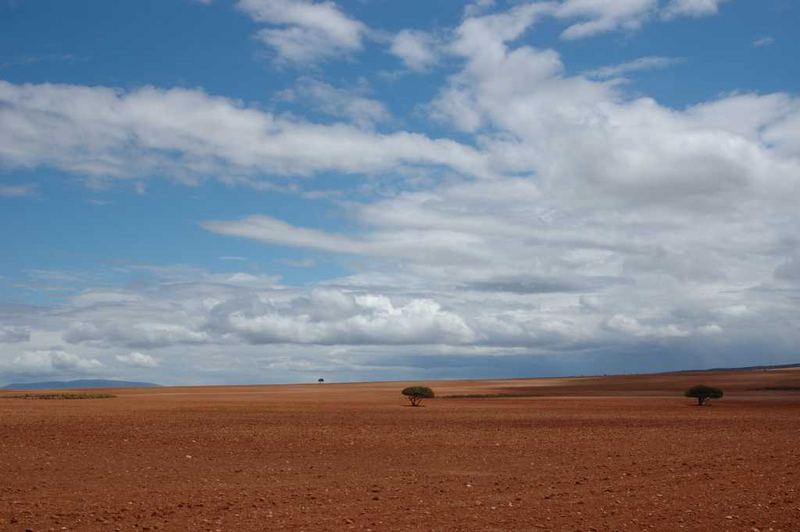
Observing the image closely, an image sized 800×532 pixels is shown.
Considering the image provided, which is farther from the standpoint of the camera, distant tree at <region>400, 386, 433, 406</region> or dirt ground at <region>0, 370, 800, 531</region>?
distant tree at <region>400, 386, 433, 406</region>

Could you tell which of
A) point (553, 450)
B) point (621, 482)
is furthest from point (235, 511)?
point (553, 450)

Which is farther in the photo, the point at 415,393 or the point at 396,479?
the point at 415,393

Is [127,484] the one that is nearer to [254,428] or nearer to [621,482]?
[621,482]

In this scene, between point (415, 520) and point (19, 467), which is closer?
point (415, 520)

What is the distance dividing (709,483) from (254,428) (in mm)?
21636

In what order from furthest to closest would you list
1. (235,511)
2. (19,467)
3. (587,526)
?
(19,467) < (235,511) < (587,526)

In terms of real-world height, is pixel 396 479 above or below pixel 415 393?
below

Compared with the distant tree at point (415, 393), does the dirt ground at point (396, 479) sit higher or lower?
lower

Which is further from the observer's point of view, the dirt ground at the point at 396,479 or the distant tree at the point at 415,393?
the distant tree at the point at 415,393

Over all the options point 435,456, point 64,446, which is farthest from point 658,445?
point 64,446

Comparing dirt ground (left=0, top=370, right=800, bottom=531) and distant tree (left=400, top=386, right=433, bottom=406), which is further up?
distant tree (left=400, top=386, right=433, bottom=406)

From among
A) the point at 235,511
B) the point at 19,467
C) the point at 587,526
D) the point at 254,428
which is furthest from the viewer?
the point at 254,428

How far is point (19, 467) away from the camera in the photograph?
2119 cm

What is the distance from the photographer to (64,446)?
1041 inches
